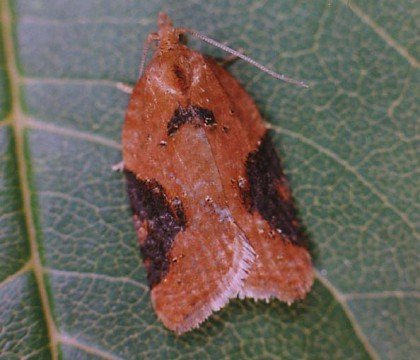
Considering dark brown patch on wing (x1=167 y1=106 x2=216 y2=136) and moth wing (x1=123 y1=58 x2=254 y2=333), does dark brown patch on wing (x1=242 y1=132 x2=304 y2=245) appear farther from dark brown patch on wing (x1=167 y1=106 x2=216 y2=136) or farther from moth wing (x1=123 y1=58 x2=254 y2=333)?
dark brown patch on wing (x1=167 y1=106 x2=216 y2=136)

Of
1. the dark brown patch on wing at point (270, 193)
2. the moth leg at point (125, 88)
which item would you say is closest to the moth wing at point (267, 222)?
the dark brown patch on wing at point (270, 193)

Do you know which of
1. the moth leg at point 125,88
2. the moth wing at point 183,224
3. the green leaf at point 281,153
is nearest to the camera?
the moth wing at point 183,224

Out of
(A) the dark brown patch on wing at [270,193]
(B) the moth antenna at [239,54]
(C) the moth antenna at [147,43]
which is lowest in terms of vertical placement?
(A) the dark brown patch on wing at [270,193]

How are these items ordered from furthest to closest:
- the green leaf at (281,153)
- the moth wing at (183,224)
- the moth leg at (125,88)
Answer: the moth leg at (125,88)
the green leaf at (281,153)
the moth wing at (183,224)

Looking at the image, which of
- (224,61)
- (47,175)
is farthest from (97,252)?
(224,61)

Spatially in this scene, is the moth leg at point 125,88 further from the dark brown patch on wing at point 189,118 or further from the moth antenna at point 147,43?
the dark brown patch on wing at point 189,118

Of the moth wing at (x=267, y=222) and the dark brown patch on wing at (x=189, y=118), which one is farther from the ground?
the dark brown patch on wing at (x=189, y=118)

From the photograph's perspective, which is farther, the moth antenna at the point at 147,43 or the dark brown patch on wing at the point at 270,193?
the moth antenna at the point at 147,43

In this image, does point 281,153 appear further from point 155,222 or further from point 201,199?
point 155,222

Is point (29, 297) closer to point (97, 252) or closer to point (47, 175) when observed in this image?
point (97, 252)
